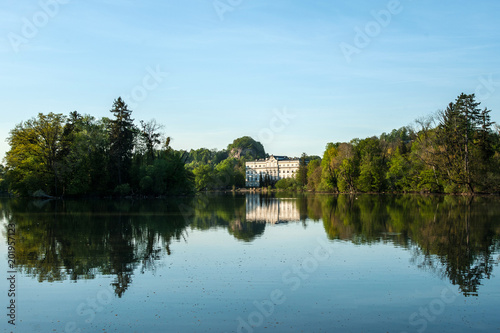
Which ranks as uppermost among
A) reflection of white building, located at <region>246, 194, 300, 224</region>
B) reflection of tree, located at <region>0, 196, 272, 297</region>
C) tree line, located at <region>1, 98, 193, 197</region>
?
tree line, located at <region>1, 98, 193, 197</region>

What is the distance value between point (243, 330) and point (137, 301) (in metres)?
3.32

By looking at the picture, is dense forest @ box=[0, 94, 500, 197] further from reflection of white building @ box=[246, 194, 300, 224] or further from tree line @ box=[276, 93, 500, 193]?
reflection of white building @ box=[246, 194, 300, 224]

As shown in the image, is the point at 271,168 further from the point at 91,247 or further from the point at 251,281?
the point at 251,281

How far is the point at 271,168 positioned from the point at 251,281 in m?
177

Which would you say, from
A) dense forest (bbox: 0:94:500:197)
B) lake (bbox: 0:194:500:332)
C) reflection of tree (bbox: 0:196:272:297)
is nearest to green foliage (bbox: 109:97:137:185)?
dense forest (bbox: 0:94:500:197)

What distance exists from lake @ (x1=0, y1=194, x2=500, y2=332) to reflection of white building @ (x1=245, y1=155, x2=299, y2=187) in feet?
532

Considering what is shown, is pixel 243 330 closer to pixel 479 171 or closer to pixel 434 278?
pixel 434 278

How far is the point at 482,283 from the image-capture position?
40.7 ft

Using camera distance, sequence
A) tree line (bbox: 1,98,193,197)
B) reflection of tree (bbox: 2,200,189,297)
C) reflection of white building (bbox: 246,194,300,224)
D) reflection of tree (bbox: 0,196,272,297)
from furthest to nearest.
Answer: tree line (bbox: 1,98,193,197)
reflection of white building (bbox: 246,194,300,224)
reflection of tree (bbox: 0,196,272,297)
reflection of tree (bbox: 2,200,189,297)

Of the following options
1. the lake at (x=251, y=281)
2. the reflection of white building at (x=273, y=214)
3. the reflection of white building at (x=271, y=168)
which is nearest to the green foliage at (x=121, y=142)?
the reflection of white building at (x=273, y=214)

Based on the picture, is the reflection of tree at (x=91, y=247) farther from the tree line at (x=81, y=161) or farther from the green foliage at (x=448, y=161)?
the green foliage at (x=448, y=161)

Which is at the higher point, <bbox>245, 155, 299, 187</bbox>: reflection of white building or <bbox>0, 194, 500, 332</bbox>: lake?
<bbox>245, 155, 299, 187</bbox>: reflection of white building

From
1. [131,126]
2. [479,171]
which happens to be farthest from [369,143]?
[131,126]

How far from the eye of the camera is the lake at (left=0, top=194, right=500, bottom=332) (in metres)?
9.32
